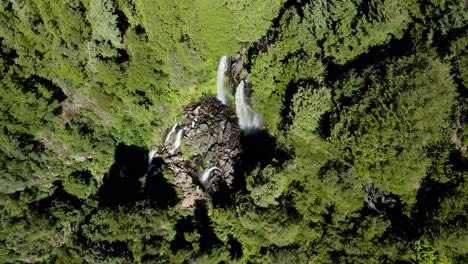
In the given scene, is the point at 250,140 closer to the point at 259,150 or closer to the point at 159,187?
the point at 259,150

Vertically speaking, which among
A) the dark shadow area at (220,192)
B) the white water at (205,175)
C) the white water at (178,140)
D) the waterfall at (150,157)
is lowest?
the dark shadow area at (220,192)

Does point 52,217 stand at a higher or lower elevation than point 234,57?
lower

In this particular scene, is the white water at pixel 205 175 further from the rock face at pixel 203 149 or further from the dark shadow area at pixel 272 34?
the dark shadow area at pixel 272 34

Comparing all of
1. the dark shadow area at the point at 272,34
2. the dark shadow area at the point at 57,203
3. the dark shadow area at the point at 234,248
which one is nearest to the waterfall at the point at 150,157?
the dark shadow area at the point at 57,203

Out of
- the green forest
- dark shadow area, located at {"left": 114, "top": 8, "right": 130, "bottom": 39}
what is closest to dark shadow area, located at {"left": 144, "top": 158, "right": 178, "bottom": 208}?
the green forest

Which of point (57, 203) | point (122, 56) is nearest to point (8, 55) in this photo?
point (122, 56)

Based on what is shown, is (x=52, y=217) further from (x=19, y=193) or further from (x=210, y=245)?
(x=210, y=245)

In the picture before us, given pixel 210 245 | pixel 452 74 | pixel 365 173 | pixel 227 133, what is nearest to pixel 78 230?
pixel 210 245
